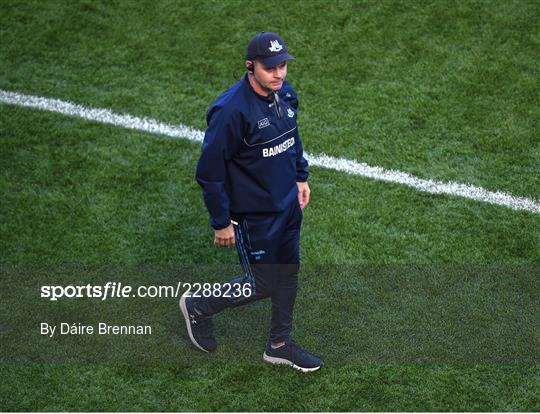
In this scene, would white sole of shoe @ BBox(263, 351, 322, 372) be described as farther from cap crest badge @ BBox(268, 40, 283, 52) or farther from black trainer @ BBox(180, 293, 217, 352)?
cap crest badge @ BBox(268, 40, 283, 52)

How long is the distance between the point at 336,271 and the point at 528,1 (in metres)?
4.14

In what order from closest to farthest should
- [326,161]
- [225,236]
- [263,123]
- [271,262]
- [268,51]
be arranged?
[268,51], [263,123], [225,236], [271,262], [326,161]

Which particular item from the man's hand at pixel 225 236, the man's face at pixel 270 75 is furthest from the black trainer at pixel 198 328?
the man's face at pixel 270 75

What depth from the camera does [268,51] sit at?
5.67 meters

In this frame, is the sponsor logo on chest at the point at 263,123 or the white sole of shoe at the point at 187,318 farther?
the white sole of shoe at the point at 187,318

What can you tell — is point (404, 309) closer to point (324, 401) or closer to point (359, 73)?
point (324, 401)

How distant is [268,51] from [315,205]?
236 centimetres

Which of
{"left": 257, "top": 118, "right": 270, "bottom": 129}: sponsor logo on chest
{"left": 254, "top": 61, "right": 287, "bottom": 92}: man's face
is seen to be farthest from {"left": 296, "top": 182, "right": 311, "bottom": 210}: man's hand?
{"left": 254, "top": 61, "right": 287, "bottom": 92}: man's face

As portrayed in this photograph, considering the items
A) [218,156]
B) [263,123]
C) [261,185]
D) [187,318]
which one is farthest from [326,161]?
[218,156]

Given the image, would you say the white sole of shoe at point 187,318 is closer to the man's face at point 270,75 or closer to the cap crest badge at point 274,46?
the man's face at point 270,75

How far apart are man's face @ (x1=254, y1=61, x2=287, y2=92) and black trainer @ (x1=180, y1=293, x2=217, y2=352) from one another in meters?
1.62

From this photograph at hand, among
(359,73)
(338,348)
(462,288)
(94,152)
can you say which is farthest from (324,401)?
(359,73)

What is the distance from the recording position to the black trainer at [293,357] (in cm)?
645

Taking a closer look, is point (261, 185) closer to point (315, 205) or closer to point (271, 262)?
point (271, 262)
